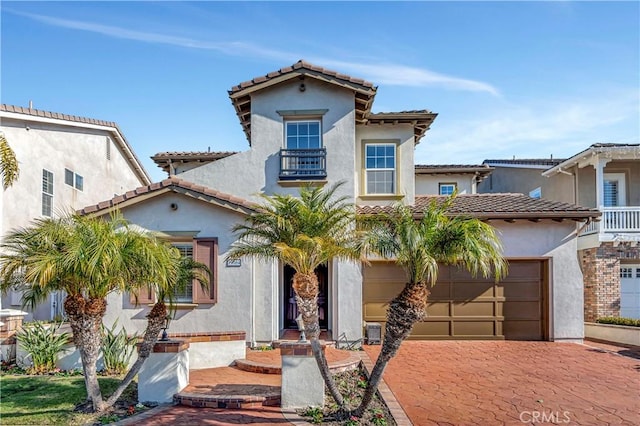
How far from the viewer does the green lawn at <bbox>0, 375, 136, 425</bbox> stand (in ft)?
25.3

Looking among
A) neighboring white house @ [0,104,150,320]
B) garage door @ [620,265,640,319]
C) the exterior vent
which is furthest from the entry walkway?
neighboring white house @ [0,104,150,320]

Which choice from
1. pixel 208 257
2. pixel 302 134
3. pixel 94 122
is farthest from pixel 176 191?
pixel 94 122

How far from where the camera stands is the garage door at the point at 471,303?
1498 centimetres

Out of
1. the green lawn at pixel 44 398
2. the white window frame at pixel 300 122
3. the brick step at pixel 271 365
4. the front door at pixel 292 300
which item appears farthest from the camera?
the front door at pixel 292 300

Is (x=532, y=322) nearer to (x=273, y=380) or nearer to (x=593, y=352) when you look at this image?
(x=593, y=352)

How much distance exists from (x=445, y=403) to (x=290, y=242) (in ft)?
14.8

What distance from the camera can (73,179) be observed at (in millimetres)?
18531

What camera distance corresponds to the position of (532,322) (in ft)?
49.5

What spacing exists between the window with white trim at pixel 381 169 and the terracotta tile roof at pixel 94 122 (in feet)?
41.0

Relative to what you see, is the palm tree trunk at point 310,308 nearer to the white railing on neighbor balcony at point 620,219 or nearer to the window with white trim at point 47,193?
the window with white trim at point 47,193

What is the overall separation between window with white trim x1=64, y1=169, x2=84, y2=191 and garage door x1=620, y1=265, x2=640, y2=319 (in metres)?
24.0

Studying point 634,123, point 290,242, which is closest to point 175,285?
point 290,242

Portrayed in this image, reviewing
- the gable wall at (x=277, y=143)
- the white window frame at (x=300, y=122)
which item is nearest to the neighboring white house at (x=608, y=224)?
the gable wall at (x=277, y=143)

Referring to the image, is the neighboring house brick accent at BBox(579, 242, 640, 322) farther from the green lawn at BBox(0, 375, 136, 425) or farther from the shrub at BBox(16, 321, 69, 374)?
the shrub at BBox(16, 321, 69, 374)
